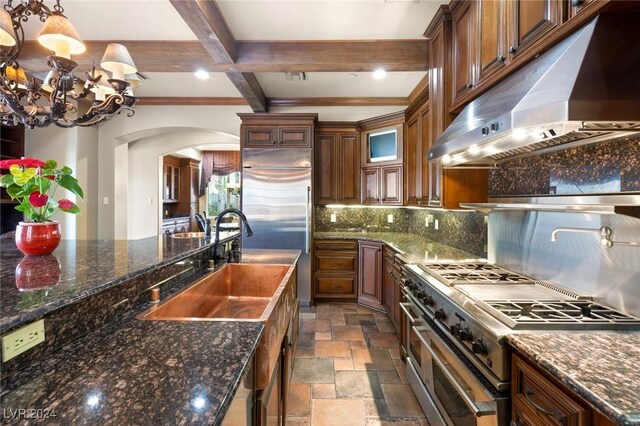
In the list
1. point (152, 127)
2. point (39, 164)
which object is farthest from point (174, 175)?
point (39, 164)

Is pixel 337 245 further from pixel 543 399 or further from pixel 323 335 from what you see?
pixel 543 399

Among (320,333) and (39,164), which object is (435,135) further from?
(39,164)

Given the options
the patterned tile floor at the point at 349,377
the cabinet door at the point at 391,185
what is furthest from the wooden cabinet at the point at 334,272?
the cabinet door at the point at 391,185

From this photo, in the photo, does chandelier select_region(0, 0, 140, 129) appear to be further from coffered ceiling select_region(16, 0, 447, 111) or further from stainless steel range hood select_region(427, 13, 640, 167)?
stainless steel range hood select_region(427, 13, 640, 167)

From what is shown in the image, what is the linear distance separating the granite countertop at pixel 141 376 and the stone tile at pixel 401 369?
183cm

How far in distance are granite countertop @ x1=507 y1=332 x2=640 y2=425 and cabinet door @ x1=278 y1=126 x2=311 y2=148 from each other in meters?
3.41

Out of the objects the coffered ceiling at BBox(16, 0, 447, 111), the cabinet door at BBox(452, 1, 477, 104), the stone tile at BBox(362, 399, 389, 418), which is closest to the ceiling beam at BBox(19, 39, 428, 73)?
the coffered ceiling at BBox(16, 0, 447, 111)

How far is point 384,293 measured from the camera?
12.0ft

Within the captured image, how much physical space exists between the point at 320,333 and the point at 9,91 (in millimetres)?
3319

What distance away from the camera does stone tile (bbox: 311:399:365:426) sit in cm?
193

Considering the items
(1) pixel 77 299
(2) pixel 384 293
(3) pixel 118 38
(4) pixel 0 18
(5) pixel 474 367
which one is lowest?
(2) pixel 384 293

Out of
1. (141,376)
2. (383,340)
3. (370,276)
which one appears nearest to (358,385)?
(383,340)

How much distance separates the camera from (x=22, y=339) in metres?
0.76

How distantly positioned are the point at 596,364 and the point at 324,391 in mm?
1803
